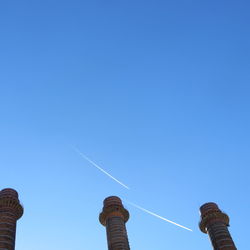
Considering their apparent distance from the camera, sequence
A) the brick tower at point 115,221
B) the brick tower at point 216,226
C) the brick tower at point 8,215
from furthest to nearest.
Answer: the brick tower at point 216,226
the brick tower at point 115,221
the brick tower at point 8,215

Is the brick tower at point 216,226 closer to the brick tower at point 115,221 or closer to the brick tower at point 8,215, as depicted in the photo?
the brick tower at point 115,221

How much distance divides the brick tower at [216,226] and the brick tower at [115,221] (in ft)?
25.2

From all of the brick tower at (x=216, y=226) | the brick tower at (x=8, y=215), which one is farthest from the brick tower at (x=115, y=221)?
the brick tower at (x=8, y=215)

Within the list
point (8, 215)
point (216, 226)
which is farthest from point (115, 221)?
point (8, 215)

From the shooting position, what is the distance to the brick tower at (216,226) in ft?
114

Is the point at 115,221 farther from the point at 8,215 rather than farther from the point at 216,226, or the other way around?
the point at 8,215

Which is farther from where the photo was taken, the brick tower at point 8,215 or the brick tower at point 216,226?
the brick tower at point 216,226

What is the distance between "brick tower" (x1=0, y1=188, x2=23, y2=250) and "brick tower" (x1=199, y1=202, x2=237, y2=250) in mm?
17618

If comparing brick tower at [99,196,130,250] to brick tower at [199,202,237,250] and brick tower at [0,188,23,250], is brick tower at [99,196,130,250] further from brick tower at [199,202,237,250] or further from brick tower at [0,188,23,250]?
brick tower at [0,188,23,250]

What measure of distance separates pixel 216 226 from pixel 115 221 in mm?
9463

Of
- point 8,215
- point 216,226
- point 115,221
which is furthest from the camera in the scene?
point 216,226

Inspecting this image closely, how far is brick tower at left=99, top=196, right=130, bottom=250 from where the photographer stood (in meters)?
33.9

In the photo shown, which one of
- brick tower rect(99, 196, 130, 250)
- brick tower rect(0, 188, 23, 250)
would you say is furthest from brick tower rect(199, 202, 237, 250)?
brick tower rect(0, 188, 23, 250)

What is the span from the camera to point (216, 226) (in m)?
36.5
